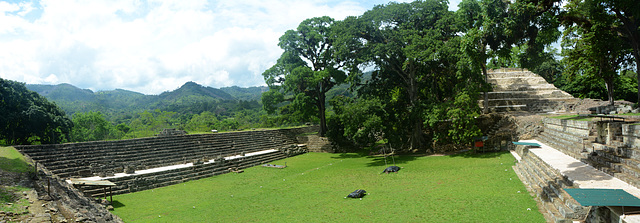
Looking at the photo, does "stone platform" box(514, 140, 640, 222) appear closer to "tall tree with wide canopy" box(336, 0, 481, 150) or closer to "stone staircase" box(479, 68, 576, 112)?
"tall tree with wide canopy" box(336, 0, 481, 150)

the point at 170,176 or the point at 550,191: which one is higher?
the point at 550,191

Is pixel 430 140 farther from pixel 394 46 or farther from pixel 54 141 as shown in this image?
pixel 54 141

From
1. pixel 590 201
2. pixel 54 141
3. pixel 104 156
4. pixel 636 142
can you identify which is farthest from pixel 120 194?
pixel 636 142

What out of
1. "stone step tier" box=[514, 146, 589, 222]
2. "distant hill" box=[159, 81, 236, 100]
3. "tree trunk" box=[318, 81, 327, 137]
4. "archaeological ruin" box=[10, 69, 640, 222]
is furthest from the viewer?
"distant hill" box=[159, 81, 236, 100]

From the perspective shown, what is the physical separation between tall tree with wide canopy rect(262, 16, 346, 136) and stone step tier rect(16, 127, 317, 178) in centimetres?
426

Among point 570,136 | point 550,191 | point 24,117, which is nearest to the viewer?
point 550,191

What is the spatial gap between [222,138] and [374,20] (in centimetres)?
1349

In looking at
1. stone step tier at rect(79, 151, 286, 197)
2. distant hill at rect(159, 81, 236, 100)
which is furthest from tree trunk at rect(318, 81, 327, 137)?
distant hill at rect(159, 81, 236, 100)

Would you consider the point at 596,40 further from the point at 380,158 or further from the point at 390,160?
the point at 380,158

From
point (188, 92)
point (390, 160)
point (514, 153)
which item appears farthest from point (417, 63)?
point (188, 92)

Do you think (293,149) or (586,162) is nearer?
(586,162)

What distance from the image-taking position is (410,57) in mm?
19172

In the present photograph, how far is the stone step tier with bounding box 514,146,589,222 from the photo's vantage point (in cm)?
705

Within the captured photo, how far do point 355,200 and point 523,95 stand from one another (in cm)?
2088
